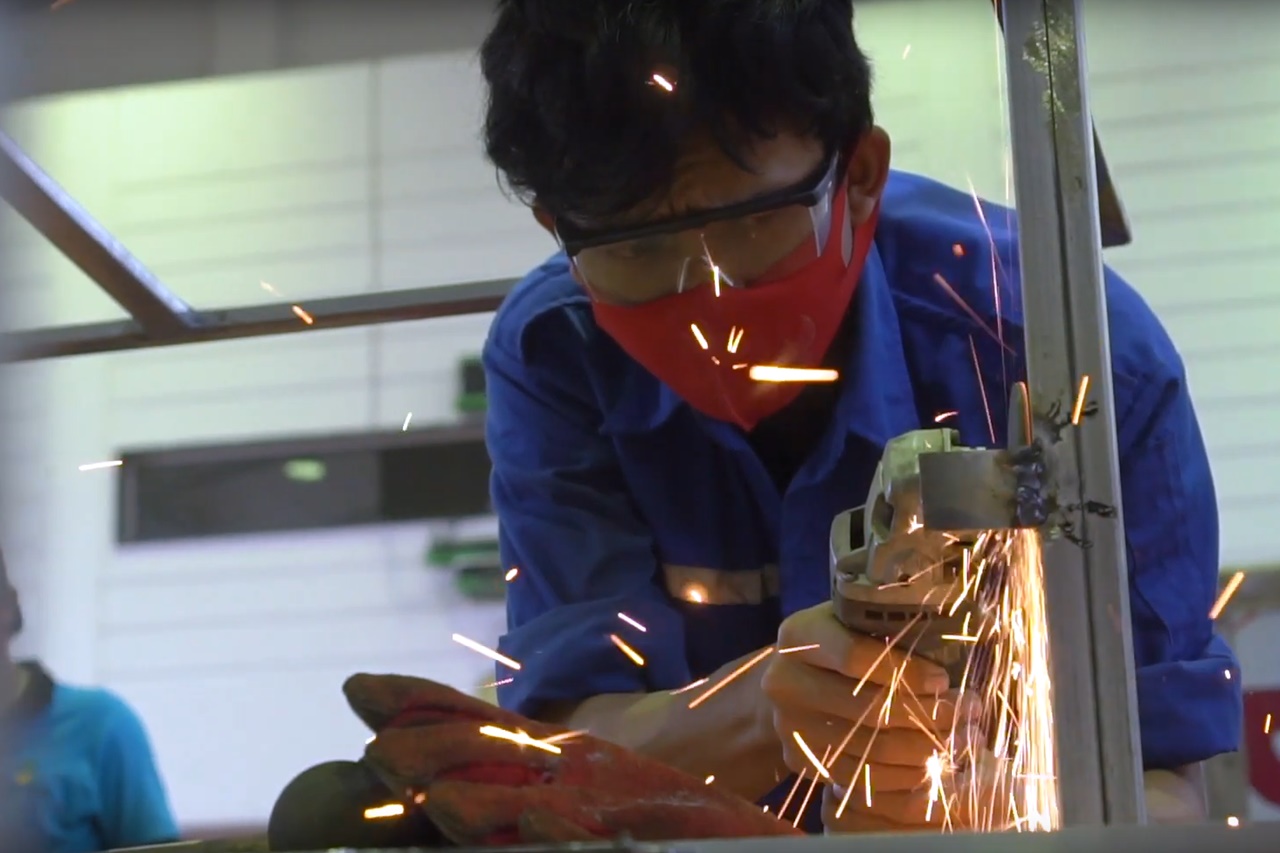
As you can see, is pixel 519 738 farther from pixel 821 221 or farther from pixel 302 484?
pixel 302 484

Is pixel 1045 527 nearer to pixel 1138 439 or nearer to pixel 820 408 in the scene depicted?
pixel 1138 439

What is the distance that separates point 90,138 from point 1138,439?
12.7ft

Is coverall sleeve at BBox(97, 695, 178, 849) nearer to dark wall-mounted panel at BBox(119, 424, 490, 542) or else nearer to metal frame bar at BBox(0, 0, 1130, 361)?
metal frame bar at BBox(0, 0, 1130, 361)

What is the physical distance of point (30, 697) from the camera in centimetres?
165

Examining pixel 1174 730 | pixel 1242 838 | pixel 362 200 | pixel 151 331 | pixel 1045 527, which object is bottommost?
pixel 1174 730

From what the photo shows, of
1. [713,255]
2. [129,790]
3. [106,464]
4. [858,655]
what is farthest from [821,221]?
[106,464]

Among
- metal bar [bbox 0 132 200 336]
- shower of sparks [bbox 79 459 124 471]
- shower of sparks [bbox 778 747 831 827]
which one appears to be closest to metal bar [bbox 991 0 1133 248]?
shower of sparks [bbox 778 747 831 827]

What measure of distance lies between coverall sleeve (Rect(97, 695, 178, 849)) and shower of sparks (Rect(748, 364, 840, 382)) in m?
0.90

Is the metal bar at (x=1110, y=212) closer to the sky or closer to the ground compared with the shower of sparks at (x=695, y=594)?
closer to the sky

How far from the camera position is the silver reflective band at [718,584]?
154 centimetres

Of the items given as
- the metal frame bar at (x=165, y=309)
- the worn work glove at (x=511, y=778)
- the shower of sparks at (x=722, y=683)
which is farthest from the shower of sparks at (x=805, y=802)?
the metal frame bar at (x=165, y=309)

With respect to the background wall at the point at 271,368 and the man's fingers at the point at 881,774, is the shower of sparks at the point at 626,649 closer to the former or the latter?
the man's fingers at the point at 881,774

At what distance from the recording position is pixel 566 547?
1522 millimetres

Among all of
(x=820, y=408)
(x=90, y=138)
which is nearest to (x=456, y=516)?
(x=90, y=138)
